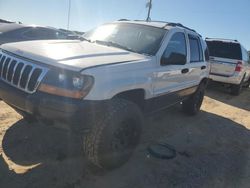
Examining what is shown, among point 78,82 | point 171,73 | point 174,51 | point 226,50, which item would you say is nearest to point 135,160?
point 171,73

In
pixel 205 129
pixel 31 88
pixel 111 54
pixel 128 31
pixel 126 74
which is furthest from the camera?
pixel 205 129

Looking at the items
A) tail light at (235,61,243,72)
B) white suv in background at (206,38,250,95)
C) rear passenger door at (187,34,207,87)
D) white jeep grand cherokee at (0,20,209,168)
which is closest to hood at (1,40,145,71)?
white jeep grand cherokee at (0,20,209,168)

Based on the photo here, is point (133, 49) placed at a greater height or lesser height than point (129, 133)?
greater

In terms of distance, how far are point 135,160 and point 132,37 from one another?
1908mm

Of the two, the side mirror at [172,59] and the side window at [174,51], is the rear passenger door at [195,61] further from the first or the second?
the side mirror at [172,59]

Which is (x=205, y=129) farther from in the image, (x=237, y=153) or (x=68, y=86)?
(x=68, y=86)

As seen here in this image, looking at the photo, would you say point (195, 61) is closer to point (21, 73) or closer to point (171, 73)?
point (171, 73)

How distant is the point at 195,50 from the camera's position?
616 cm

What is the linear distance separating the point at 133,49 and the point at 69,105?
5.65 ft

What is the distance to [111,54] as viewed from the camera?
393cm

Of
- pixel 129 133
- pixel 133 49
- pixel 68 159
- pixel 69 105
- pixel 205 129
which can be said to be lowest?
pixel 205 129

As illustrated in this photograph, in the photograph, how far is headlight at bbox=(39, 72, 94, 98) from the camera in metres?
3.15

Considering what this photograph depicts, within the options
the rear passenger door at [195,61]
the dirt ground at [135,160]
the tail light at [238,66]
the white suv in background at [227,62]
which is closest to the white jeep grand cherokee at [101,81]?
the dirt ground at [135,160]

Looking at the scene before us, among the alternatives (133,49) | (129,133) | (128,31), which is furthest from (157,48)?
(129,133)
